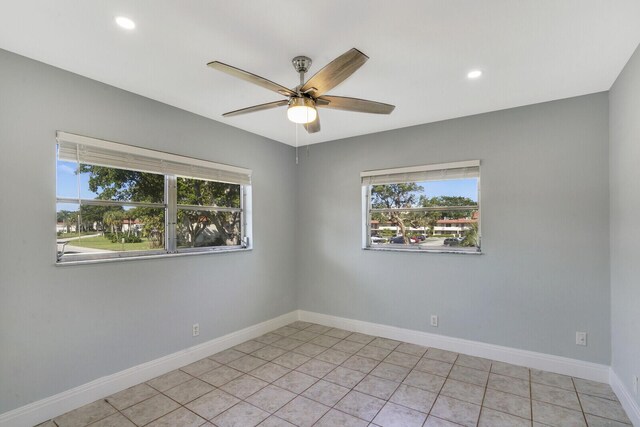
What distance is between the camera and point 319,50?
7.11 ft

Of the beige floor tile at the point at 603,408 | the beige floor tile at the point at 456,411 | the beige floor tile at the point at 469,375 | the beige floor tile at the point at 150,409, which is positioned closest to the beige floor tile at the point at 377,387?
the beige floor tile at the point at 456,411

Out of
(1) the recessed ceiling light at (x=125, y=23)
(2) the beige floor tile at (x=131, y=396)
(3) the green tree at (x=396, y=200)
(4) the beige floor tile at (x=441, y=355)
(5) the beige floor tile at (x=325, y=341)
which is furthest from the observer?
(3) the green tree at (x=396, y=200)

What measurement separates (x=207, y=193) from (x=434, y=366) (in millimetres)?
2973

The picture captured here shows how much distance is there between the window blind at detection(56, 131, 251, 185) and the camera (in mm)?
2471

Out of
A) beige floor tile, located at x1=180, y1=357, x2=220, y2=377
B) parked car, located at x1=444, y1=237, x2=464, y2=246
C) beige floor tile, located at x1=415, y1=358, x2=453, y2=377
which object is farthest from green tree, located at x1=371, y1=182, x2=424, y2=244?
beige floor tile, located at x1=180, y1=357, x2=220, y2=377

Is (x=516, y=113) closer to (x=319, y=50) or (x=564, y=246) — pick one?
(x=564, y=246)

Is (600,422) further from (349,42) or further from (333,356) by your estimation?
(349,42)

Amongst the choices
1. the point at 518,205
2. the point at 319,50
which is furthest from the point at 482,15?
the point at 518,205

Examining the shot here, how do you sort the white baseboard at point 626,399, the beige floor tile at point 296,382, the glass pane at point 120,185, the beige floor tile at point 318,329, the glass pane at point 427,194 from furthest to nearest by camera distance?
the beige floor tile at point 318,329, the glass pane at point 427,194, the beige floor tile at point 296,382, the glass pane at point 120,185, the white baseboard at point 626,399

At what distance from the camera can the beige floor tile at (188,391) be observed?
260cm

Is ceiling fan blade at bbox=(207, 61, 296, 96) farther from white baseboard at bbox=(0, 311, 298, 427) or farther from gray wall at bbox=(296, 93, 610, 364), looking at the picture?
white baseboard at bbox=(0, 311, 298, 427)

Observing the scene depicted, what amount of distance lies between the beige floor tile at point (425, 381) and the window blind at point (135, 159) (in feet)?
8.98

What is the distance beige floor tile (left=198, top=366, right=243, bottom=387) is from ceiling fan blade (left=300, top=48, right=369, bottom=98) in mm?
2541

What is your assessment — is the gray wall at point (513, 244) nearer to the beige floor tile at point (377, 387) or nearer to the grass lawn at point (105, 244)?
the beige floor tile at point (377, 387)
